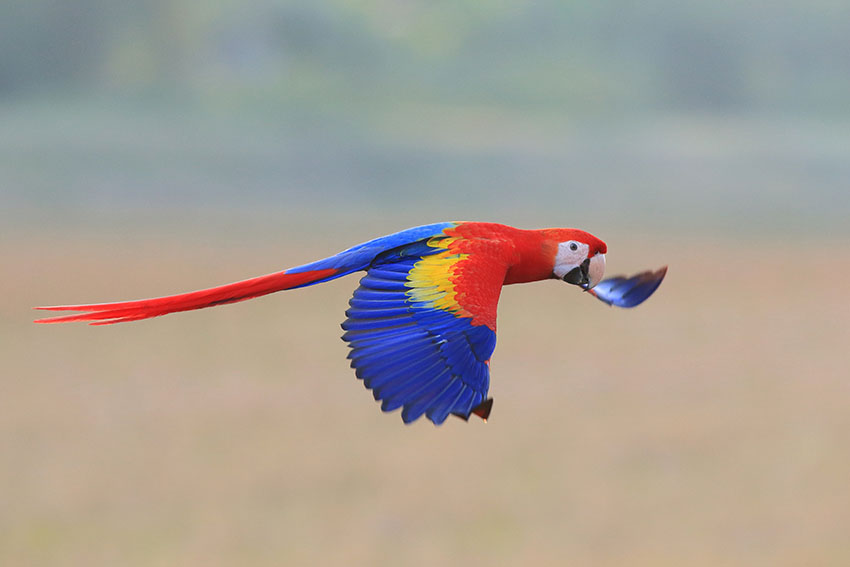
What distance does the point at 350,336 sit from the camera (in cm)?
122

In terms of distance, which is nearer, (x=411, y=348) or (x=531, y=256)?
(x=411, y=348)

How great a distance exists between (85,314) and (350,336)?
0.36 m

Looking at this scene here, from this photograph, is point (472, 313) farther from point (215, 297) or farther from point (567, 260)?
point (215, 297)

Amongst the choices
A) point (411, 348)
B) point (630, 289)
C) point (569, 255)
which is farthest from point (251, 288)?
point (630, 289)

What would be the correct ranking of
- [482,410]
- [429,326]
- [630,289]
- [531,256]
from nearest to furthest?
[482,410] < [429,326] < [531,256] < [630,289]

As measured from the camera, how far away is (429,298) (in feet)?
4.23

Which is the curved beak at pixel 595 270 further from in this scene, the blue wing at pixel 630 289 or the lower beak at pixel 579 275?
the blue wing at pixel 630 289

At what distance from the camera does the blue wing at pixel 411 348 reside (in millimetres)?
1145

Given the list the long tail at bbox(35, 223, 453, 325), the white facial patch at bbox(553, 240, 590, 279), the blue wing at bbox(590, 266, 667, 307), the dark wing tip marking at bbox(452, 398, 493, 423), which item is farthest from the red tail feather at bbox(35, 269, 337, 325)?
the blue wing at bbox(590, 266, 667, 307)

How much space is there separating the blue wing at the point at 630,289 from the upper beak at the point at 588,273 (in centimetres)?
22

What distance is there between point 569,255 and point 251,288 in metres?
0.49

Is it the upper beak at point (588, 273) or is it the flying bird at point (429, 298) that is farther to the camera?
the upper beak at point (588, 273)

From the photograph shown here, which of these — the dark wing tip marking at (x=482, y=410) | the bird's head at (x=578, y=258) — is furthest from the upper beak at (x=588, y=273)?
the dark wing tip marking at (x=482, y=410)

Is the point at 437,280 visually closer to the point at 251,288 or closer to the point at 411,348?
the point at 411,348
